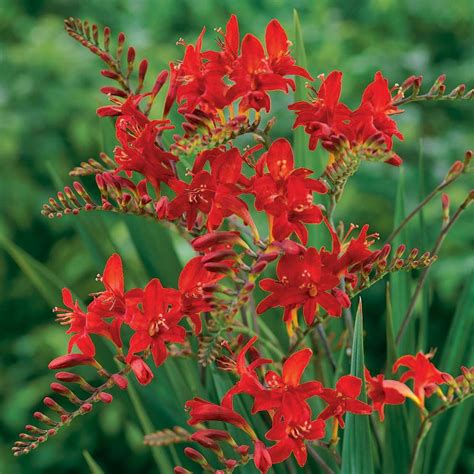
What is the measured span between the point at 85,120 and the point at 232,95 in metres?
1.39

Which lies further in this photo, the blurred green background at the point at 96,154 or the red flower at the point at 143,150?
the blurred green background at the point at 96,154

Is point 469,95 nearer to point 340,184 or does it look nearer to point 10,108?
point 340,184

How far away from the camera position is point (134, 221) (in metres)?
1.17

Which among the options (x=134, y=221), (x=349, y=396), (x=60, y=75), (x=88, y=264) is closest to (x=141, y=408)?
(x=134, y=221)

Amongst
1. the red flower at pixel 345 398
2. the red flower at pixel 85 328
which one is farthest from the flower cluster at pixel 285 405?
the red flower at pixel 85 328

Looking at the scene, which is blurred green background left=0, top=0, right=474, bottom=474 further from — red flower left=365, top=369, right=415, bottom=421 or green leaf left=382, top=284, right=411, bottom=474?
red flower left=365, top=369, right=415, bottom=421

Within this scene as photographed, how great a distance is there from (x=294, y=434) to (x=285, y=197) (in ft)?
0.68

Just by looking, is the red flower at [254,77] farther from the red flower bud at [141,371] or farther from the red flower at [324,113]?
the red flower bud at [141,371]

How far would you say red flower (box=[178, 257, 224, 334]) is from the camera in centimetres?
80

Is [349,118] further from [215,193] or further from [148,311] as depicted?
[148,311]

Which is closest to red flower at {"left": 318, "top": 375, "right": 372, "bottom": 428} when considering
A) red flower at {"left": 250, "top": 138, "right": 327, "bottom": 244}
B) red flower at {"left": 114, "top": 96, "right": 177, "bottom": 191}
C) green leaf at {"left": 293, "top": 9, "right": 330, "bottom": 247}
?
red flower at {"left": 250, "top": 138, "right": 327, "bottom": 244}

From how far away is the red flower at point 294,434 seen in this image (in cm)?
77

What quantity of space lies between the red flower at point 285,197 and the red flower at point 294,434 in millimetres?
157

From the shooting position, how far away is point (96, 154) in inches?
88.7
